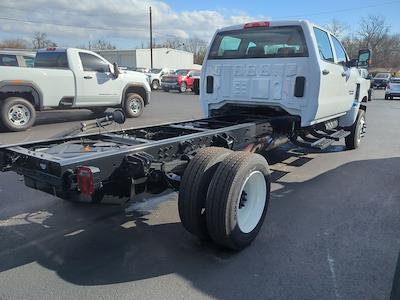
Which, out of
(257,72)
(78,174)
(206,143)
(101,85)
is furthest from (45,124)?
(78,174)

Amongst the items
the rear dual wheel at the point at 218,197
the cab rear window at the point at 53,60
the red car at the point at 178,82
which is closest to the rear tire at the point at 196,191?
the rear dual wheel at the point at 218,197

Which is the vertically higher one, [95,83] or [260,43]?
[260,43]

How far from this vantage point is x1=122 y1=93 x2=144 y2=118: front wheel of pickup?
13.2 metres

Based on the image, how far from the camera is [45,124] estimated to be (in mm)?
11953

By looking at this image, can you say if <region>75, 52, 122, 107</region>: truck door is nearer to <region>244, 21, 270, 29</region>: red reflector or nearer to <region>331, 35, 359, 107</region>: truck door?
<region>244, 21, 270, 29</region>: red reflector

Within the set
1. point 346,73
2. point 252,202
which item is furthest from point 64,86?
point 252,202

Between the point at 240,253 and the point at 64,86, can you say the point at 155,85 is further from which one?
the point at 240,253

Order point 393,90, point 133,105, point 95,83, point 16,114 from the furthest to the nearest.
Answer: point 393,90
point 133,105
point 95,83
point 16,114

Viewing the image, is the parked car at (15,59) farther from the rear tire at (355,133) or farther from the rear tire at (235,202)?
the rear tire at (235,202)

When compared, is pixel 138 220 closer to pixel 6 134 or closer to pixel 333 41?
pixel 333 41

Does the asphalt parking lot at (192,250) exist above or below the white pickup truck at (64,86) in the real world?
below

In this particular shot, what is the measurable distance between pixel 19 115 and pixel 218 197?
8387 mm

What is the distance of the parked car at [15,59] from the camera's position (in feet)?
34.1

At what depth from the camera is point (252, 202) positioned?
162 inches
